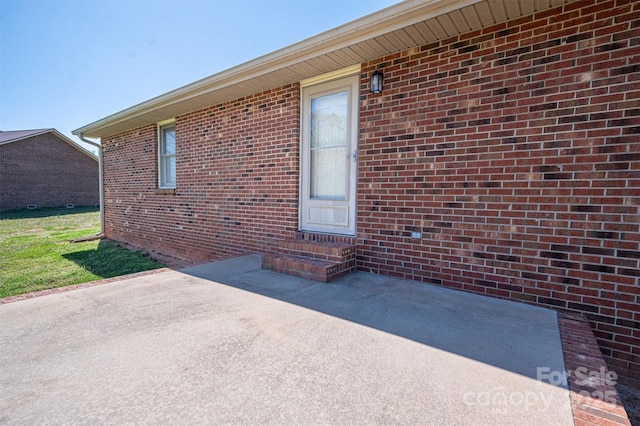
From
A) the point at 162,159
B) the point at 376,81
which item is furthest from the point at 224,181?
the point at 376,81

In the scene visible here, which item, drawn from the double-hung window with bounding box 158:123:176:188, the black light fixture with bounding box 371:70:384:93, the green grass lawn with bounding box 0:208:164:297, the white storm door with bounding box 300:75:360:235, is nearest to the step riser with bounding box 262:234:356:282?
the white storm door with bounding box 300:75:360:235

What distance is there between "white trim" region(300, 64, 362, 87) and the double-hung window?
3.99 metres

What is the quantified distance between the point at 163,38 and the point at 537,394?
8.10 metres

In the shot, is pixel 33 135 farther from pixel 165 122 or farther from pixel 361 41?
pixel 361 41

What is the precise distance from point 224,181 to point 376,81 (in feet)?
10.6

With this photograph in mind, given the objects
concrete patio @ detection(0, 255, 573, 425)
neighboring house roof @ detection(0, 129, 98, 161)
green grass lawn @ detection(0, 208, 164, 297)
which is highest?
neighboring house roof @ detection(0, 129, 98, 161)

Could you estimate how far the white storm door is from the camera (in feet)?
12.6

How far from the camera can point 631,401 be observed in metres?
2.14

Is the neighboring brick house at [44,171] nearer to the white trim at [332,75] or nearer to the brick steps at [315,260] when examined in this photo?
the white trim at [332,75]

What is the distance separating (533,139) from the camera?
8.68 feet

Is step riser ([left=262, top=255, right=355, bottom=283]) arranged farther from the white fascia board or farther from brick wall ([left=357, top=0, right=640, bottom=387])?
the white fascia board

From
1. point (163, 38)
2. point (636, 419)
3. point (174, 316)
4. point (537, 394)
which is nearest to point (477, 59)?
point (537, 394)

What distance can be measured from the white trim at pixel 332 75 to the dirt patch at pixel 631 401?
152 inches

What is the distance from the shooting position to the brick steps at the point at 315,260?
3350 mm
